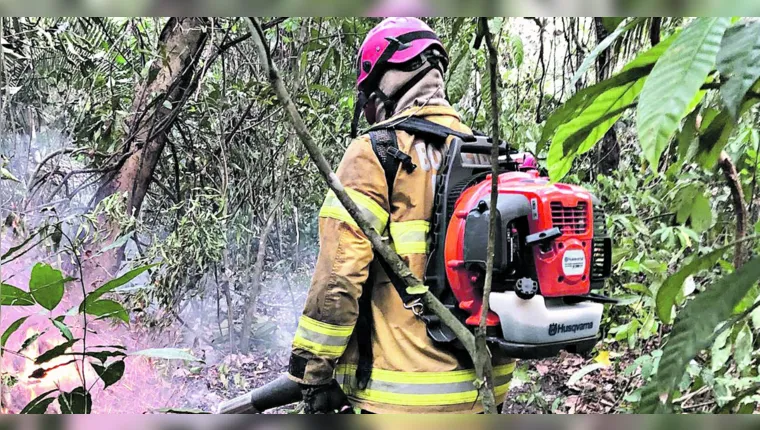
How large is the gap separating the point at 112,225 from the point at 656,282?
121 centimetres

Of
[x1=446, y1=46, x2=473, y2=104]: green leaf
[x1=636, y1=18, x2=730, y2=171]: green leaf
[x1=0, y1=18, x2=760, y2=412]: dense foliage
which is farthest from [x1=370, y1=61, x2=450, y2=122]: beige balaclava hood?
[x1=636, y1=18, x2=730, y2=171]: green leaf

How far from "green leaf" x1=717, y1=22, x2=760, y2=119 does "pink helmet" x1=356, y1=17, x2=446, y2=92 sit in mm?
677

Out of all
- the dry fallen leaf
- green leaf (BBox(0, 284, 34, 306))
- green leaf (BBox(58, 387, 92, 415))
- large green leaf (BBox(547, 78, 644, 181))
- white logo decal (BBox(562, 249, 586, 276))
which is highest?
large green leaf (BBox(547, 78, 644, 181))

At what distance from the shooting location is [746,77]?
249 mm

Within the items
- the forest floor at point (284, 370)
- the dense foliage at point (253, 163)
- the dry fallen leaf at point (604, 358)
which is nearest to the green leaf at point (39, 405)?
the dense foliage at point (253, 163)

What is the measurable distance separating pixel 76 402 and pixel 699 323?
590 mm

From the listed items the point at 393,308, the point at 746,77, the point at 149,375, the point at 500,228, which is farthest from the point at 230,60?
the point at 746,77

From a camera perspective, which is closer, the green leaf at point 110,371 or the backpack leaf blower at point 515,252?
the green leaf at point 110,371

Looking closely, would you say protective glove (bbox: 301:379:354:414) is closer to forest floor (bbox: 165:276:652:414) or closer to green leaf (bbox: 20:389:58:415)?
green leaf (bbox: 20:389:58:415)

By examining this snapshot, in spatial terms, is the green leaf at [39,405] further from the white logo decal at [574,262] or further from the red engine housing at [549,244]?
the white logo decal at [574,262]

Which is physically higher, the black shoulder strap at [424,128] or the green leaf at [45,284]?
the black shoulder strap at [424,128]

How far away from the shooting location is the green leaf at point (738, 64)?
247 millimetres

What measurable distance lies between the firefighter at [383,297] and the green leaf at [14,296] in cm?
38

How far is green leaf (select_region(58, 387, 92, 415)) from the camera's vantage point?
1.86 ft
